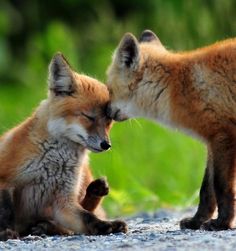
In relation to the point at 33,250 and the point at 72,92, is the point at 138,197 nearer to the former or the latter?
the point at 72,92

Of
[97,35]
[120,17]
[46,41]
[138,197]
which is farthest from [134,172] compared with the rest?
[120,17]

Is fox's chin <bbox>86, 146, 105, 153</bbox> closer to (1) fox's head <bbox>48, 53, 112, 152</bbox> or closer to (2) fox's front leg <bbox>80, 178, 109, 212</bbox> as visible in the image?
(1) fox's head <bbox>48, 53, 112, 152</bbox>

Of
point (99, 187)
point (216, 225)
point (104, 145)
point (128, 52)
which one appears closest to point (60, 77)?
point (128, 52)

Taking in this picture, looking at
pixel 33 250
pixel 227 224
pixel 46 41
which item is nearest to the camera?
pixel 33 250

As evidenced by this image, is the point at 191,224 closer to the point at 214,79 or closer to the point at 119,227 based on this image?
the point at 119,227

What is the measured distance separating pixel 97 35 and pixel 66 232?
38.2 ft

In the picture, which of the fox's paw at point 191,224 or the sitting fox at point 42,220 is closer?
the sitting fox at point 42,220

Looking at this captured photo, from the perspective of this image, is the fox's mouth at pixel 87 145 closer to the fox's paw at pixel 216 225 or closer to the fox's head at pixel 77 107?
the fox's head at pixel 77 107

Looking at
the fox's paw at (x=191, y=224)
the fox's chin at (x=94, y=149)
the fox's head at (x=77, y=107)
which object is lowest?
the fox's paw at (x=191, y=224)

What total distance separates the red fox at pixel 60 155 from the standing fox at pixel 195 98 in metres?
0.41

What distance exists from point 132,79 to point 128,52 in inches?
11.6

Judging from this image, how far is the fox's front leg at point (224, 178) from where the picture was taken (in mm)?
9617

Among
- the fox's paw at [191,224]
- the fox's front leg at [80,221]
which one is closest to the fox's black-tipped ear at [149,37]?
the fox's paw at [191,224]

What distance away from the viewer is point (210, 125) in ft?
32.1
